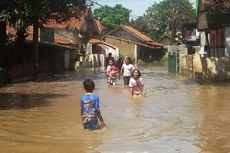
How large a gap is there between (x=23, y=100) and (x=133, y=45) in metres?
50.5

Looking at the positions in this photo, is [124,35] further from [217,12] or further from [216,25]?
[217,12]

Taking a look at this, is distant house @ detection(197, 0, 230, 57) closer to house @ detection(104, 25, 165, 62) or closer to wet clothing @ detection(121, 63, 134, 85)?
wet clothing @ detection(121, 63, 134, 85)

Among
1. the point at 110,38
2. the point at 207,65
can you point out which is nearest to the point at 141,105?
the point at 207,65

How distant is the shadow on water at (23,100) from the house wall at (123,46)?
155 feet

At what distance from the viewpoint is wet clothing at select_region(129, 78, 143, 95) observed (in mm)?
16109

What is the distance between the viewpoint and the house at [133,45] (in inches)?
2643

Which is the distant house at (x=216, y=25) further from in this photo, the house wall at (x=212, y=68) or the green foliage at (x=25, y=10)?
the green foliage at (x=25, y=10)

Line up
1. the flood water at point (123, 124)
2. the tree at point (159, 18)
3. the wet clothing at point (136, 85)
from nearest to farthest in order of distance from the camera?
1. the flood water at point (123, 124)
2. the wet clothing at point (136, 85)
3. the tree at point (159, 18)

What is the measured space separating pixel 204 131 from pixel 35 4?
54.4 ft

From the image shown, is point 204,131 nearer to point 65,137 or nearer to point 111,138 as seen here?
point 111,138

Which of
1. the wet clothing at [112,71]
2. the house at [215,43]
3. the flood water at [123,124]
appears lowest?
the flood water at [123,124]

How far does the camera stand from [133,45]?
221 feet

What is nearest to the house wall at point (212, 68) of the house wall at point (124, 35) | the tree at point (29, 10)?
the tree at point (29, 10)

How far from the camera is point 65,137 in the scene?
9781mm
